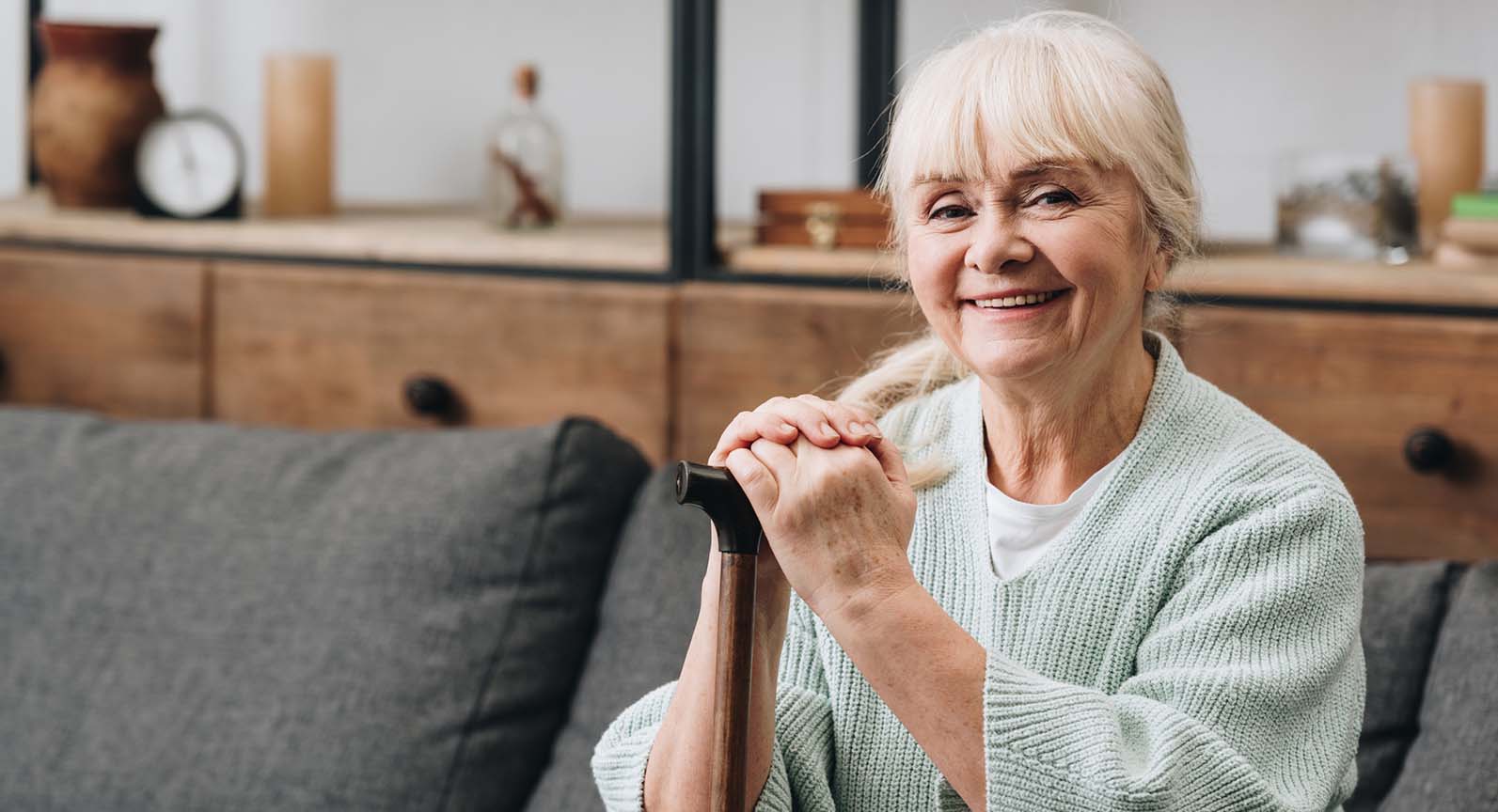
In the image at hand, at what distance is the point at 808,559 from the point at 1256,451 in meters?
0.37

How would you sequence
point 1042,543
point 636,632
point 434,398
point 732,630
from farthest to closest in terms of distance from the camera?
point 434,398
point 636,632
point 1042,543
point 732,630

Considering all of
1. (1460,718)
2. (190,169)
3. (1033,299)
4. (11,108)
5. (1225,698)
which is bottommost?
(1460,718)

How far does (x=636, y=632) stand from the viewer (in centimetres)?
167

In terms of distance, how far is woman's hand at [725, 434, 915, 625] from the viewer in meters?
1.06

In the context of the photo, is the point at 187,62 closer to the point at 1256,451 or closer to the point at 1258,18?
the point at 1258,18

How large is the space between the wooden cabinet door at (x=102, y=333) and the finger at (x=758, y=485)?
142 centimetres

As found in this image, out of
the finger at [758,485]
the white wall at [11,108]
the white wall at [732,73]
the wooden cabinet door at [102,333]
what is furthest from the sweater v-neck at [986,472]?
the white wall at [11,108]

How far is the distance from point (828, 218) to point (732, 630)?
1063 millimetres

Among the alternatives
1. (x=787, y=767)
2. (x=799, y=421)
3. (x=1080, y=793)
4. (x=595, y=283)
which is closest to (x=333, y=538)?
(x=595, y=283)

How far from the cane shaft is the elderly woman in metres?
0.04

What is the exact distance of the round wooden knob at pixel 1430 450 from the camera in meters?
1.72

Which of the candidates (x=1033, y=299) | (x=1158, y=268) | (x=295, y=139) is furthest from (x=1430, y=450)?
(x=295, y=139)

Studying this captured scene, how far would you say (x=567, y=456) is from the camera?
70.0 inches

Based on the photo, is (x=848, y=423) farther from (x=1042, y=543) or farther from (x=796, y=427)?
(x=1042, y=543)
